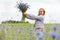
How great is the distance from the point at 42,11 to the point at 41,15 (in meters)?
0.08

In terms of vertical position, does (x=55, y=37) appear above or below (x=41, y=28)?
above

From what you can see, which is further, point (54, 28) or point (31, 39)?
point (31, 39)

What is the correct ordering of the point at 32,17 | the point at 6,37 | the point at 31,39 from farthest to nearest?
the point at 32,17, the point at 6,37, the point at 31,39

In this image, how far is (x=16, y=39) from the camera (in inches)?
116

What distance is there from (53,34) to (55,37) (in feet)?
0.19

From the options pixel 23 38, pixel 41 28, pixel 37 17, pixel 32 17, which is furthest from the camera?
pixel 41 28

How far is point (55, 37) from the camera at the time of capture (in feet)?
5.34

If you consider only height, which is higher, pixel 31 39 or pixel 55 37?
pixel 55 37

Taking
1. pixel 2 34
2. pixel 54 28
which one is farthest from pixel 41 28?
pixel 54 28

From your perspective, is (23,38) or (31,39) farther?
(23,38)

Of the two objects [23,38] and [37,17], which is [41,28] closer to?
[37,17]

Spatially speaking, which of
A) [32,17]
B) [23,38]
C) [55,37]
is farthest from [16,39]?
[55,37]

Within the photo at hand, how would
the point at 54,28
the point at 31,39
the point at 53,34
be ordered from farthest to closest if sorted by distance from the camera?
the point at 31,39, the point at 54,28, the point at 53,34

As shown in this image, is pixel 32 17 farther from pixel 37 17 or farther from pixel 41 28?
pixel 41 28
